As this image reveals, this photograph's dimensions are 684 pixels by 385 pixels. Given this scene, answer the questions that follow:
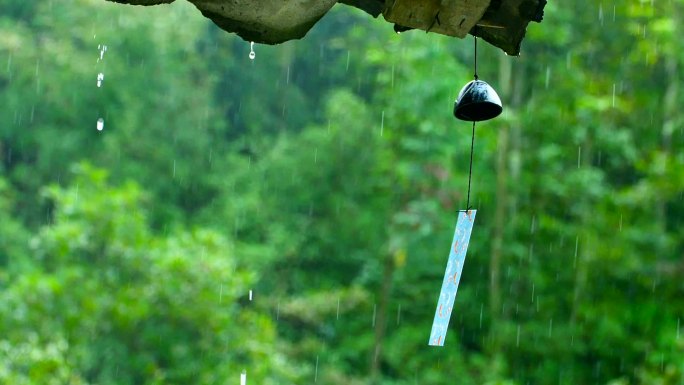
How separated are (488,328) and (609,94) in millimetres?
2969

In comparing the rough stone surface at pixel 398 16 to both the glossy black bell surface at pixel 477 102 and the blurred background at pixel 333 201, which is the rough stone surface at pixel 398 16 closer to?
the glossy black bell surface at pixel 477 102

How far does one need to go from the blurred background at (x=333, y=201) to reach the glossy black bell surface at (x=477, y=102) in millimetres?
4972

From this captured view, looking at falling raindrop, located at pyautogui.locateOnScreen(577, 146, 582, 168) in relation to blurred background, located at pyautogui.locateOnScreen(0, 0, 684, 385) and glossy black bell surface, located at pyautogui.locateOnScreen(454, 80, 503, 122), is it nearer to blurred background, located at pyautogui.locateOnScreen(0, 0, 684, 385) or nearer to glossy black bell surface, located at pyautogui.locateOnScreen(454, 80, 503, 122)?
blurred background, located at pyautogui.locateOnScreen(0, 0, 684, 385)

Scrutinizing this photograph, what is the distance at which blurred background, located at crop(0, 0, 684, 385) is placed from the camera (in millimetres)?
7820

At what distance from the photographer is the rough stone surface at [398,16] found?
187 centimetres

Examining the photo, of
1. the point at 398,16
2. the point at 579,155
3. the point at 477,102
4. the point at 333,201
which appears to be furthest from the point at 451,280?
the point at 333,201

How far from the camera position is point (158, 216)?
13.3m

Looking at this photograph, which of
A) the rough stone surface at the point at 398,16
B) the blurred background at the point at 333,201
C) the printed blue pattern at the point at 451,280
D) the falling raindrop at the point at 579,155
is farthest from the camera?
the falling raindrop at the point at 579,155

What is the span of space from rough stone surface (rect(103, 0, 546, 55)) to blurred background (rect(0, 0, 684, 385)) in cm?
532

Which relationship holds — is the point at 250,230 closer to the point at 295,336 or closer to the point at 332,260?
the point at 332,260

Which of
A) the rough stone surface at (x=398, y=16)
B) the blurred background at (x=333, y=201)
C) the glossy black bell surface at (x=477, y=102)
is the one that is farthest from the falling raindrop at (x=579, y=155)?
the rough stone surface at (x=398, y=16)

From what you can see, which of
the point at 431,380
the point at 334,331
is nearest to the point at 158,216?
the point at 334,331

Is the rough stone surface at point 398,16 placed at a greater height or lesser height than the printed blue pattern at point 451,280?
greater

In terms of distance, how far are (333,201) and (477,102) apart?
34.2 feet
